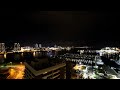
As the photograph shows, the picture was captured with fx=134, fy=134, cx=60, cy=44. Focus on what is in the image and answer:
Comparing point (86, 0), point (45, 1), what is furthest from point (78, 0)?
point (45, 1)

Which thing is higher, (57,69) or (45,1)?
(45,1)

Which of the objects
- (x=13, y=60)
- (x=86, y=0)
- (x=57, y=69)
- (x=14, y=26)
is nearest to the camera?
(x=86, y=0)

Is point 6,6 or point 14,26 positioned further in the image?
point 14,26

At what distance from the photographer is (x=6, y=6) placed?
143 cm

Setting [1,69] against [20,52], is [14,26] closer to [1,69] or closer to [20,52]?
[20,52]

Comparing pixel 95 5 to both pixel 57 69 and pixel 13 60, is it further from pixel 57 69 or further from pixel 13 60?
pixel 57 69

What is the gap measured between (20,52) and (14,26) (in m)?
0.75

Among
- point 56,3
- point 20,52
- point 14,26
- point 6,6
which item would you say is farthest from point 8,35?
point 56,3
